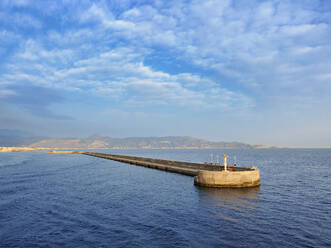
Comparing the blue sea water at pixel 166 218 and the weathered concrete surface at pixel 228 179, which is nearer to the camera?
the blue sea water at pixel 166 218

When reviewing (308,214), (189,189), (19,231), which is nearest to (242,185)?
(189,189)

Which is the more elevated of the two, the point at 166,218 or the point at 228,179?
the point at 228,179

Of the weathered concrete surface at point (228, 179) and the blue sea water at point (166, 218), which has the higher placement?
the weathered concrete surface at point (228, 179)

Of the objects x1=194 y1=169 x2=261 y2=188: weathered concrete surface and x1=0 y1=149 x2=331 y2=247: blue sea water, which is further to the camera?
x1=194 y1=169 x2=261 y2=188: weathered concrete surface

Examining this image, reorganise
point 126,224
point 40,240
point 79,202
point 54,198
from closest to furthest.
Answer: point 40,240, point 126,224, point 79,202, point 54,198

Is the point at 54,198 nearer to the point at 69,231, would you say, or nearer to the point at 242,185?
the point at 69,231

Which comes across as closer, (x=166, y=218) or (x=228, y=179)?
(x=166, y=218)

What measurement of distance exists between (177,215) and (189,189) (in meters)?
13.6

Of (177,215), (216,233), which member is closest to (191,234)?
(216,233)

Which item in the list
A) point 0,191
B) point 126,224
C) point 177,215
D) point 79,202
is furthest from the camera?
point 0,191

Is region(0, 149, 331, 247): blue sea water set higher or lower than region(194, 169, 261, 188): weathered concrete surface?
lower

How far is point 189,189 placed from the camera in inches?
1419

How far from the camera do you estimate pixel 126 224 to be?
65.8 ft

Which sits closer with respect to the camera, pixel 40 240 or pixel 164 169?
pixel 40 240
